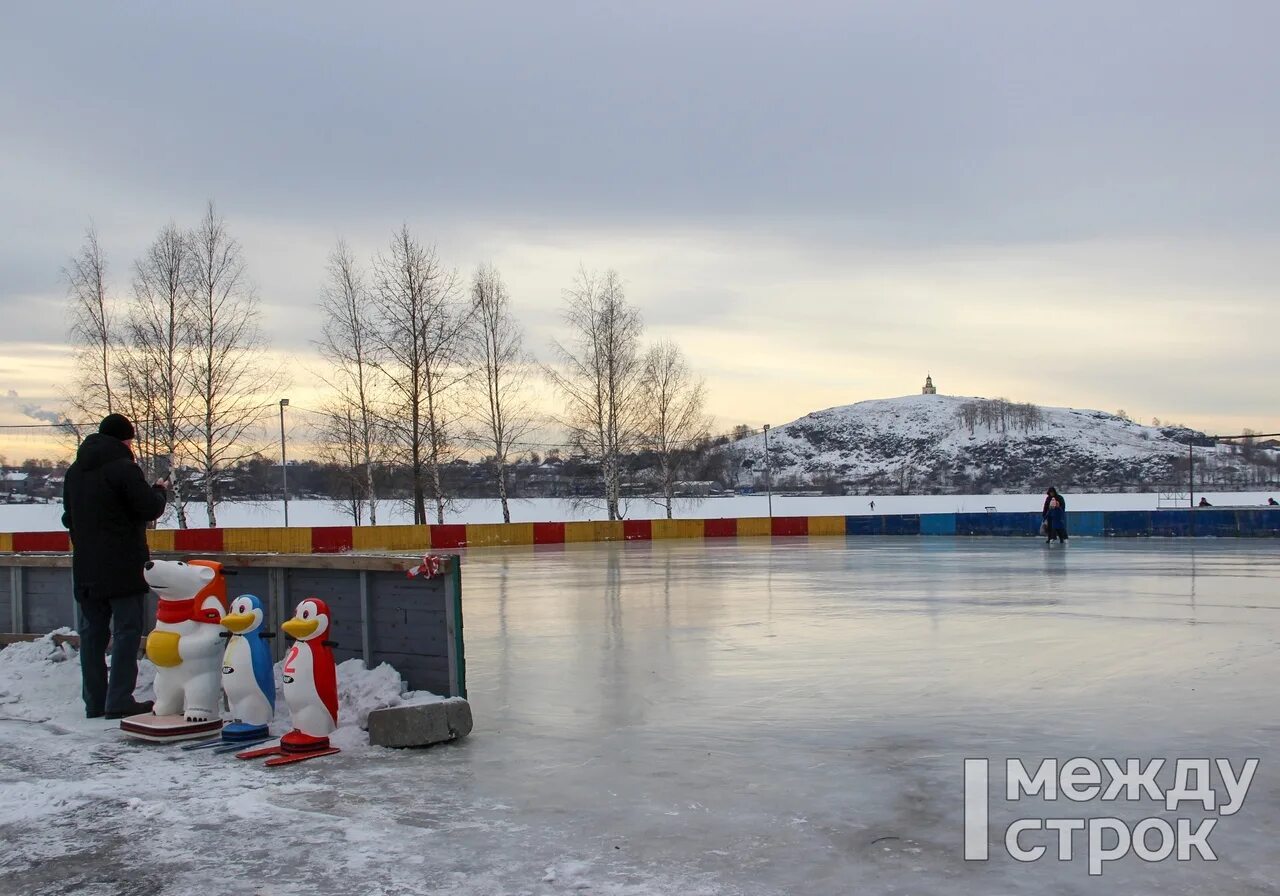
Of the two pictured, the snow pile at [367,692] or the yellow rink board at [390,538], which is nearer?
the snow pile at [367,692]

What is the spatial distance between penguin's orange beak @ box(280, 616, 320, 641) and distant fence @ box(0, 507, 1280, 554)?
25488 mm

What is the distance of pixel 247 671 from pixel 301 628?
69cm

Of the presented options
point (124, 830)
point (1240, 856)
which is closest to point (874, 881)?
point (1240, 856)

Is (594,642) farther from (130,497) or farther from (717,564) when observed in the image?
(717,564)

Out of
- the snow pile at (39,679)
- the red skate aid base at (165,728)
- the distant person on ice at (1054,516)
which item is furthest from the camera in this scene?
the distant person on ice at (1054,516)

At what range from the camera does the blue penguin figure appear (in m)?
8.07

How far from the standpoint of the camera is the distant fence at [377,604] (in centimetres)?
846

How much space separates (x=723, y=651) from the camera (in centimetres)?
1218

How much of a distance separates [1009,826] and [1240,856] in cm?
105

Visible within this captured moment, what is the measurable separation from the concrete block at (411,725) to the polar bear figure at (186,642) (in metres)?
1.39

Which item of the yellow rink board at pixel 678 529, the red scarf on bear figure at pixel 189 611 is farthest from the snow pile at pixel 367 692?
the yellow rink board at pixel 678 529

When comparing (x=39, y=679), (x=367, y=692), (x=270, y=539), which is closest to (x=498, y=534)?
(x=270, y=539)

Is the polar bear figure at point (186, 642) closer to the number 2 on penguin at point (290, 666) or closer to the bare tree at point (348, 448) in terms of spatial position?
the number 2 on penguin at point (290, 666)

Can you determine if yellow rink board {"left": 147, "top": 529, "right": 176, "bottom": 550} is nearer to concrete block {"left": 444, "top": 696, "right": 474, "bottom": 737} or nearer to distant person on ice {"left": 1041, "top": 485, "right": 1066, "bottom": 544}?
concrete block {"left": 444, "top": 696, "right": 474, "bottom": 737}
